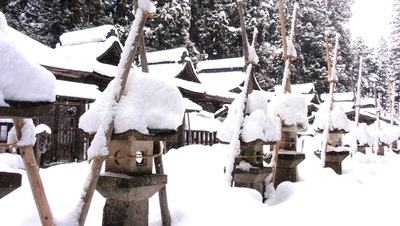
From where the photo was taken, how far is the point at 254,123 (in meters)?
4.58

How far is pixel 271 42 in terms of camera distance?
123ft

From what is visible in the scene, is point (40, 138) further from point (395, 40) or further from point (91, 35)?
point (395, 40)

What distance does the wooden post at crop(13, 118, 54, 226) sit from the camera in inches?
91.7

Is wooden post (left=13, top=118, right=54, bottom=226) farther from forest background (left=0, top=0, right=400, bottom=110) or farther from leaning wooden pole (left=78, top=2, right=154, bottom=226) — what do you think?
forest background (left=0, top=0, right=400, bottom=110)

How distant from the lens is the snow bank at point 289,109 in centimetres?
573

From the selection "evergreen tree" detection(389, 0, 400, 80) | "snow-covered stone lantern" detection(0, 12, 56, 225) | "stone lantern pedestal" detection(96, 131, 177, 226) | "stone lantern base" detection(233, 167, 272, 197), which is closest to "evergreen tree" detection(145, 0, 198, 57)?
"stone lantern base" detection(233, 167, 272, 197)

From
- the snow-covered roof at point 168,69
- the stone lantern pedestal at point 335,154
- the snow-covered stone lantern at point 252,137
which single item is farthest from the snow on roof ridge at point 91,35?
the snow-covered stone lantern at point 252,137

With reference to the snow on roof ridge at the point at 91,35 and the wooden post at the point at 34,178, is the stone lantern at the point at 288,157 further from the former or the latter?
the snow on roof ridge at the point at 91,35

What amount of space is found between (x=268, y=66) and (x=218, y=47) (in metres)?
5.22

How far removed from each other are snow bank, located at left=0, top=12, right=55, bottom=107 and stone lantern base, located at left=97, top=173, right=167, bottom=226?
1.14 meters

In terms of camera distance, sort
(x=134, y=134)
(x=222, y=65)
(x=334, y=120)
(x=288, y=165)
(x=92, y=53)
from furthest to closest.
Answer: (x=222, y=65) → (x=92, y=53) → (x=334, y=120) → (x=288, y=165) → (x=134, y=134)

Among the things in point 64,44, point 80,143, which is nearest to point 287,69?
point 80,143

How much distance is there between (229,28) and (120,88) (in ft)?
96.0

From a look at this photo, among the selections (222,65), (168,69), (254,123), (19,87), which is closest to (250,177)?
(254,123)
